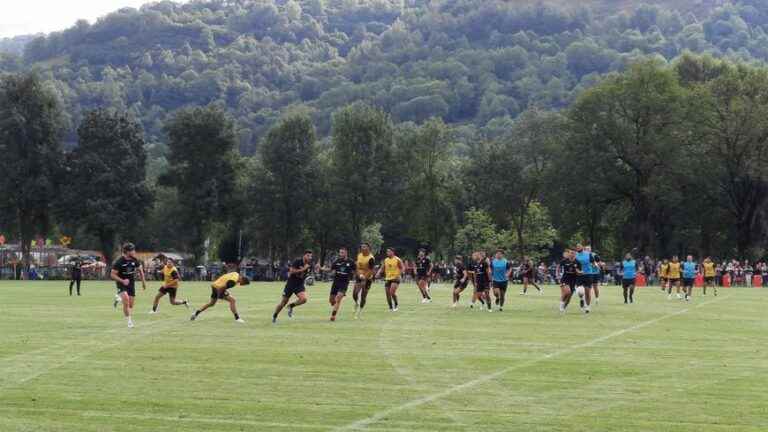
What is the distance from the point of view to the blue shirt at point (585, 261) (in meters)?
32.5

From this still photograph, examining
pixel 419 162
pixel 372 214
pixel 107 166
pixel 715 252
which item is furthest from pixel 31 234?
pixel 715 252

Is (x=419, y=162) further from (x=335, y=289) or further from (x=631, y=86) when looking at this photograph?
(x=335, y=289)

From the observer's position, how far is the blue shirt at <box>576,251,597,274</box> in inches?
1281

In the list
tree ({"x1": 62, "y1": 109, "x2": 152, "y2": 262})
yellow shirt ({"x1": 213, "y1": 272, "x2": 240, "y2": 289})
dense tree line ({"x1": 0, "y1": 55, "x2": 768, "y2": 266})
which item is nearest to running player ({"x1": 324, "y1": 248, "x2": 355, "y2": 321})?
yellow shirt ({"x1": 213, "y1": 272, "x2": 240, "y2": 289})

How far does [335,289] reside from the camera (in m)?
→ 28.0

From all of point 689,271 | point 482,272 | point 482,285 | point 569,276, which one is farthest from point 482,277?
point 689,271

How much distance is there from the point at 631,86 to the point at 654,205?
373 inches

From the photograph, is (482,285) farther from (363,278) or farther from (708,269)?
(708,269)

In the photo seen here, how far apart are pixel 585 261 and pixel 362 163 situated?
58.1 m

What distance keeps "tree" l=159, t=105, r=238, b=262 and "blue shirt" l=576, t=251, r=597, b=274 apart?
186 feet

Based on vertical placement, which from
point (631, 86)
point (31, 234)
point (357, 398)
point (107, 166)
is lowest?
point (357, 398)

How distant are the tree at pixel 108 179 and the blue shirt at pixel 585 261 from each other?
5658 cm

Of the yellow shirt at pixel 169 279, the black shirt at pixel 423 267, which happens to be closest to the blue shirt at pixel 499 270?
the black shirt at pixel 423 267

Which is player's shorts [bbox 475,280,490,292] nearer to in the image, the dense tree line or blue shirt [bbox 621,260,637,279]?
blue shirt [bbox 621,260,637,279]
